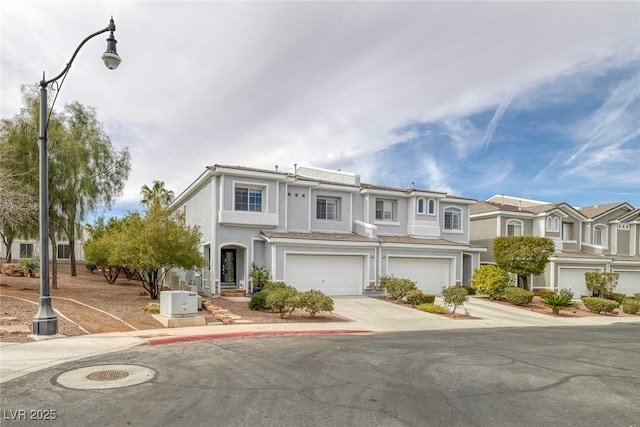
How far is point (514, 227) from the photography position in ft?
114

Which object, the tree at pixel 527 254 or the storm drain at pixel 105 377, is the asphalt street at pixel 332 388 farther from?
the tree at pixel 527 254

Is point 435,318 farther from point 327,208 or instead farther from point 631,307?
point 631,307

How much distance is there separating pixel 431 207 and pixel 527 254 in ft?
22.3

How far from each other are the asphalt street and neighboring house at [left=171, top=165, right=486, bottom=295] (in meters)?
12.2

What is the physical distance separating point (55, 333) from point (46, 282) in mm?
1357

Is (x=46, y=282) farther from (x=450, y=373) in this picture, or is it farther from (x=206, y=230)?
(x=206, y=230)

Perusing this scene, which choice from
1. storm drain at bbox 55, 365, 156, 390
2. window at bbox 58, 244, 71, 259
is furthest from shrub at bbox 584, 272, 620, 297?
window at bbox 58, 244, 71, 259

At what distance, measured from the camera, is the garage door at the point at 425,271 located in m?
27.6

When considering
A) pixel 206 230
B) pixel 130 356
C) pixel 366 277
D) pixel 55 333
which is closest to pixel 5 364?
pixel 130 356

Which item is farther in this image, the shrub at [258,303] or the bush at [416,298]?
the bush at [416,298]

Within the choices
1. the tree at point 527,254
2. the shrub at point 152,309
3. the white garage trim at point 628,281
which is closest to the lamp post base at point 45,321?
the shrub at point 152,309

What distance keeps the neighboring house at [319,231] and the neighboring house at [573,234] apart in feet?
16.6

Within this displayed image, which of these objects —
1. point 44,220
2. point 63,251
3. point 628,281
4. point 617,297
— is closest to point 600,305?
point 617,297

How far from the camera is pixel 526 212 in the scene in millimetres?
35094
